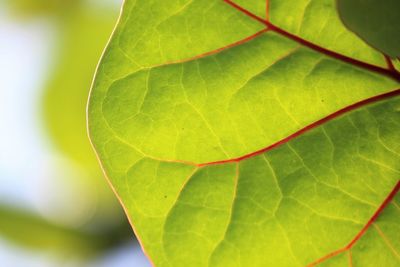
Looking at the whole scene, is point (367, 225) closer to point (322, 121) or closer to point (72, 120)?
point (322, 121)

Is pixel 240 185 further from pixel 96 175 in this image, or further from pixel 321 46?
pixel 96 175

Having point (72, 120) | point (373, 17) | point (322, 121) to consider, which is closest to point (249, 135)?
point (322, 121)

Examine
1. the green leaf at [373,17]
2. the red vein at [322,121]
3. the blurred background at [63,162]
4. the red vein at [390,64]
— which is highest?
the green leaf at [373,17]

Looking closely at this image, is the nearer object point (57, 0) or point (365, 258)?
point (365, 258)

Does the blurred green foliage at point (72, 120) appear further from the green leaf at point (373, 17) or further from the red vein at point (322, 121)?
the green leaf at point (373, 17)

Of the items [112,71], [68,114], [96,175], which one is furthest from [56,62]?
[112,71]

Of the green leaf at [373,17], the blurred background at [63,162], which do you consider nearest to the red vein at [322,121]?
the green leaf at [373,17]

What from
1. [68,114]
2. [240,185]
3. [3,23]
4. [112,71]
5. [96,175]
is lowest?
[96,175]
